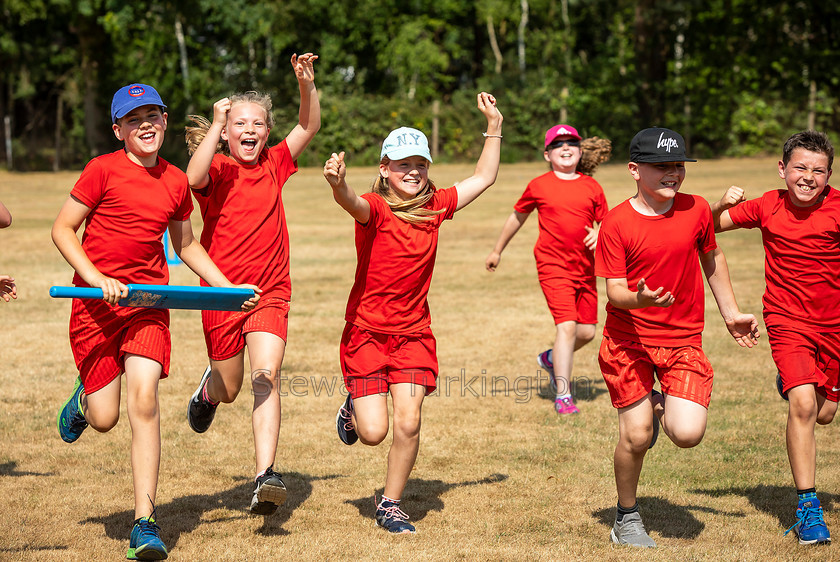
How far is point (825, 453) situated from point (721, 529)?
1730 millimetres

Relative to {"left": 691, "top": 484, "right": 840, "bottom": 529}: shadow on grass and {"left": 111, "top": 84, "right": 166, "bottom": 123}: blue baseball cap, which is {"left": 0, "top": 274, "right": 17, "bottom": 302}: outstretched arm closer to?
{"left": 111, "top": 84, "right": 166, "bottom": 123}: blue baseball cap

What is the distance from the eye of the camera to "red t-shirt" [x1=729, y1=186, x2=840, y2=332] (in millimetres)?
5078

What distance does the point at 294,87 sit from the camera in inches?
1519

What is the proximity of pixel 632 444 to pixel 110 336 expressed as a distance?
2633mm

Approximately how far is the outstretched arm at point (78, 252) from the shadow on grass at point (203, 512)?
134cm

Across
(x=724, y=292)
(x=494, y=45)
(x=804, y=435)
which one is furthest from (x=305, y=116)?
(x=494, y=45)

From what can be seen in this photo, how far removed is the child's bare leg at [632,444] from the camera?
4.77 metres

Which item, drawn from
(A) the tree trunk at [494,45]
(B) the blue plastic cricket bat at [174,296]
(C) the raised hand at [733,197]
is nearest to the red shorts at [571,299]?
(C) the raised hand at [733,197]

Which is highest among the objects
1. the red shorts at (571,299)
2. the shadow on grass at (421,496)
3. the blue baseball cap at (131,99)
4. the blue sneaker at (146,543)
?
the blue baseball cap at (131,99)

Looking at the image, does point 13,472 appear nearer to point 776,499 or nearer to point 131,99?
point 131,99

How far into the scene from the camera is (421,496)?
567 centimetres

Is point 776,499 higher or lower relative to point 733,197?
lower

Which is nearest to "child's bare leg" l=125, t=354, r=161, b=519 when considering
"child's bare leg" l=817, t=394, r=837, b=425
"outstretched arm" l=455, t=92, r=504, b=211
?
"outstretched arm" l=455, t=92, r=504, b=211

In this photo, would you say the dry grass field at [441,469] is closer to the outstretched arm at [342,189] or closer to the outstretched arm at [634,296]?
the outstretched arm at [634,296]
